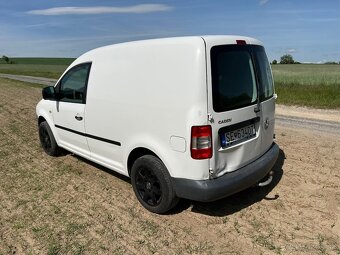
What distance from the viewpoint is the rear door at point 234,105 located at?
3775 millimetres

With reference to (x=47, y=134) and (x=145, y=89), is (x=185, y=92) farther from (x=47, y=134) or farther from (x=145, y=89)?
(x=47, y=134)

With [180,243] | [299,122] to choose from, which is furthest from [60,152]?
[299,122]

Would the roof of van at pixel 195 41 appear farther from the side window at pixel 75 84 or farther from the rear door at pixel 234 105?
the side window at pixel 75 84

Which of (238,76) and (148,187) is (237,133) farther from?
(148,187)

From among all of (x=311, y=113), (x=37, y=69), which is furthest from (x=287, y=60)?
(x=311, y=113)

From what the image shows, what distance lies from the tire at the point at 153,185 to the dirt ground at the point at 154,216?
0.14 metres

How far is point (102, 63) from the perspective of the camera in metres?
4.89

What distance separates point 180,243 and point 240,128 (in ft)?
4.68

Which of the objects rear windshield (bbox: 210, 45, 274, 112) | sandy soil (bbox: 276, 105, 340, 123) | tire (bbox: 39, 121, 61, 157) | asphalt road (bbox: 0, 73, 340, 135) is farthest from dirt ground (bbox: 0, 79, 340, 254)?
sandy soil (bbox: 276, 105, 340, 123)

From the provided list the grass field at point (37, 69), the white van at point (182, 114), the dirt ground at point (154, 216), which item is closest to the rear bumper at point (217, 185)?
the white van at point (182, 114)

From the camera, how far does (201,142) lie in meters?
3.74

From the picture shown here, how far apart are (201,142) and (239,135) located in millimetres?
619

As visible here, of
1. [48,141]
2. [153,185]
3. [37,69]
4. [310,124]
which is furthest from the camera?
[37,69]

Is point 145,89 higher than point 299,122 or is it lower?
higher
